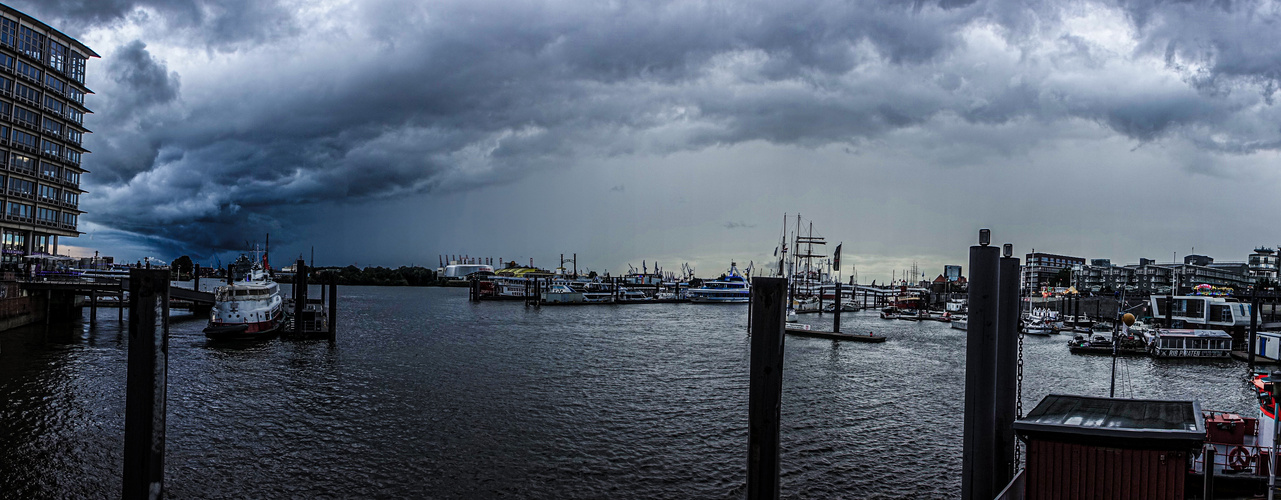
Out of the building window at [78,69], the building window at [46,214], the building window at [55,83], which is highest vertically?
the building window at [78,69]

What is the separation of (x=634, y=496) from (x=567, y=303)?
99459 millimetres

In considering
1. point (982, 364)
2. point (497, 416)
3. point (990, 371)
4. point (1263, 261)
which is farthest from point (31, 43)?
point (1263, 261)

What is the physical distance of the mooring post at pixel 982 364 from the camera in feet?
30.9

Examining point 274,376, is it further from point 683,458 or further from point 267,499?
point 683,458

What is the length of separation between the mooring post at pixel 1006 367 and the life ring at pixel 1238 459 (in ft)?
24.5

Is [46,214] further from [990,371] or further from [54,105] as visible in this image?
[990,371]

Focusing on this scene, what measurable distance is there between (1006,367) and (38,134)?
79.2 meters

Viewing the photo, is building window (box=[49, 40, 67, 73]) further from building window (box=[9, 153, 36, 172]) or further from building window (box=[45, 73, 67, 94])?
building window (box=[9, 153, 36, 172])

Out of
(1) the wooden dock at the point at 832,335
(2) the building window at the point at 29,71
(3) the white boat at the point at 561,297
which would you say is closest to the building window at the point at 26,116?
(2) the building window at the point at 29,71

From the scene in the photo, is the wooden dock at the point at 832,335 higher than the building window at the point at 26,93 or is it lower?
lower

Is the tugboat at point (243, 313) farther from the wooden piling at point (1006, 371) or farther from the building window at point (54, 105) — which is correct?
the wooden piling at point (1006, 371)

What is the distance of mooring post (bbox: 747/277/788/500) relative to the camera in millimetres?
8039

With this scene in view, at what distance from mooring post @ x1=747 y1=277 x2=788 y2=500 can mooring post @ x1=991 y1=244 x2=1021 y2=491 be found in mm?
3892

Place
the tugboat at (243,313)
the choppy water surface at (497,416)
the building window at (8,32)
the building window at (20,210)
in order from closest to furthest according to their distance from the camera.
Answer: the choppy water surface at (497,416) < the tugboat at (243,313) < the building window at (8,32) < the building window at (20,210)
